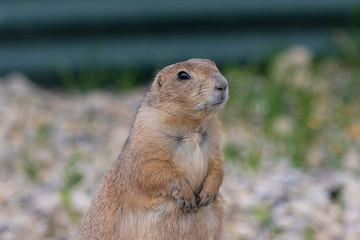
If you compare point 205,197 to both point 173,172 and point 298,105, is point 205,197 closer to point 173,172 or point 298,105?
point 173,172

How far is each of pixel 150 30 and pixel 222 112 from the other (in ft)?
5.59

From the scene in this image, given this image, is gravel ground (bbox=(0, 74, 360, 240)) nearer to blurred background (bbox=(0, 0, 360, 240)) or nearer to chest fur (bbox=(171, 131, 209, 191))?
blurred background (bbox=(0, 0, 360, 240))

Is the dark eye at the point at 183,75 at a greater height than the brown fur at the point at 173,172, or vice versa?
the dark eye at the point at 183,75

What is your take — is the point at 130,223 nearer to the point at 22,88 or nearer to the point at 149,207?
the point at 149,207

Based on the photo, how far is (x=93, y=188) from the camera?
5.41m

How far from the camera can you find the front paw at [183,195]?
3.49 m

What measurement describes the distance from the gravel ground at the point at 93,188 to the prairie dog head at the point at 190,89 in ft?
4.22

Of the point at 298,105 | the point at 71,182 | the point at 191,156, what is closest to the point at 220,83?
the point at 191,156

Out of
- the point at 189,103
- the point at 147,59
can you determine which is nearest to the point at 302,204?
the point at 189,103

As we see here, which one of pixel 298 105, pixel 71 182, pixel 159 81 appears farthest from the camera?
pixel 298 105

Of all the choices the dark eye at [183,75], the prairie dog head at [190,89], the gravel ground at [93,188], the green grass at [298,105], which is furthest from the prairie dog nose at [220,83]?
the green grass at [298,105]

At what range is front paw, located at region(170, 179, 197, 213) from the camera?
349cm

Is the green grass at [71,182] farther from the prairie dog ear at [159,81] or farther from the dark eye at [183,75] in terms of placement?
the dark eye at [183,75]

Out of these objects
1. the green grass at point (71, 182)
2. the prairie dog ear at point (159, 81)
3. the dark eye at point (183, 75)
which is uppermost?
the dark eye at point (183, 75)
